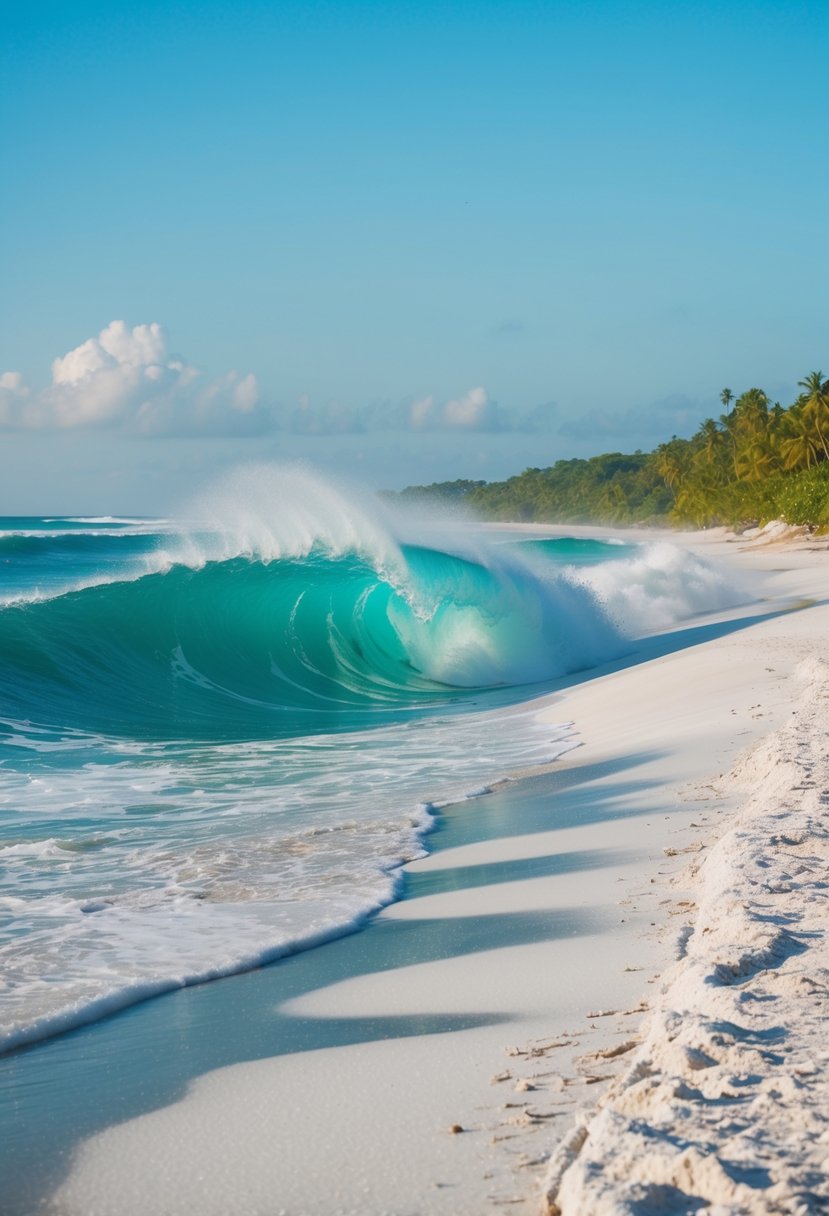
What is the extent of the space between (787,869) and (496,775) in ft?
14.4

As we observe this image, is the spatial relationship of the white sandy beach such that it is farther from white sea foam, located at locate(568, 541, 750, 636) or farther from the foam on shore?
white sea foam, located at locate(568, 541, 750, 636)

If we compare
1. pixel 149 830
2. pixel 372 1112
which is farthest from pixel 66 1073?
pixel 149 830

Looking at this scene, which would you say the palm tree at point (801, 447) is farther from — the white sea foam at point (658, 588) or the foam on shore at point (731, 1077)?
the foam on shore at point (731, 1077)

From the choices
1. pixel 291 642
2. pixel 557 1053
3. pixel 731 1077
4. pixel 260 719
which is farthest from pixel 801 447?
→ pixel 731 1077

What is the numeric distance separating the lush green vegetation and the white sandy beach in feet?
71.4

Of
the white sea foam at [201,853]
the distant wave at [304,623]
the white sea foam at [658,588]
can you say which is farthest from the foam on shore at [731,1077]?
the white sea foam at [658,588]

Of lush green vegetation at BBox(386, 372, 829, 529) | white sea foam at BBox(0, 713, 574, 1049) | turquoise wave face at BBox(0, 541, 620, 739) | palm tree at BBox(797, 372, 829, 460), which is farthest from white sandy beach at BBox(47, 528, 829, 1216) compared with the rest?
palm tree at BBox(797, 372, 829, 460)

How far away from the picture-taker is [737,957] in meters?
3.36

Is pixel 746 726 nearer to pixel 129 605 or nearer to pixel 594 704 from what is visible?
pixel 594 704

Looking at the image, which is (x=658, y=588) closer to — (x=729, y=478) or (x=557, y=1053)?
(x=557, y=1053)

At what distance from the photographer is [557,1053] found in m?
3.08

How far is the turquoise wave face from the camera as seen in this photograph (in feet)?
45.4

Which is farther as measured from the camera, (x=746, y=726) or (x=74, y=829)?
(x=746, y=726)

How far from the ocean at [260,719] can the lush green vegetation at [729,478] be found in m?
6.71
